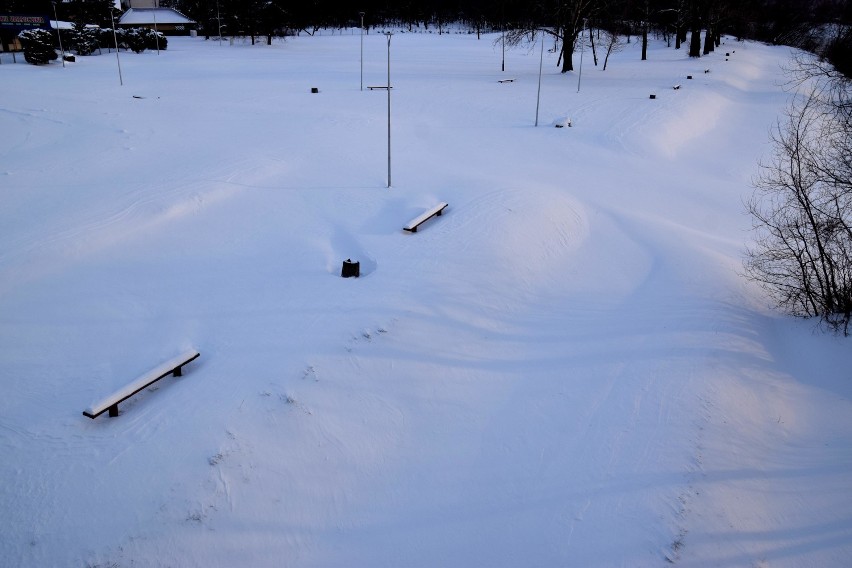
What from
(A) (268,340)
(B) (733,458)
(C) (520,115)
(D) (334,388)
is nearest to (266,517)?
(D) (334,388)

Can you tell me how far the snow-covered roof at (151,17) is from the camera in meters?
55.5

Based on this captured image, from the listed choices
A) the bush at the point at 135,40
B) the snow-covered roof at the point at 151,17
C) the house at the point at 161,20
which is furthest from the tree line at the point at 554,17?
the bush at the point at 135,40

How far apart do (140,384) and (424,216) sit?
6.38 meters

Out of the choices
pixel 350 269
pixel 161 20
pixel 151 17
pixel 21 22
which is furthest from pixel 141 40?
pixel 350 269

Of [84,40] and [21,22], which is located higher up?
[21,22]

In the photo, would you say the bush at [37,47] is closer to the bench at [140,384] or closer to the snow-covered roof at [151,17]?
the snow-covered roof at [151,17]

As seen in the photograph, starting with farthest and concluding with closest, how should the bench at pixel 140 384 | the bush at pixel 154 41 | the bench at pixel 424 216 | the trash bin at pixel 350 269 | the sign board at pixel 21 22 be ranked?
the bush at pixel 154 41 < the sign board at pixel 21 22 < the bench at pixel 424 216 < the trash bin at pixel 350 269 < the bench at pixel 140 384

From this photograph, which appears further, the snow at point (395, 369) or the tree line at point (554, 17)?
the tree line at point (554, 17)

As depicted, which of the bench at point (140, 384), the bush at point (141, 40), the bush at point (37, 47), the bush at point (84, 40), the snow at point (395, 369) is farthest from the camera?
the bush at point (141, 40)

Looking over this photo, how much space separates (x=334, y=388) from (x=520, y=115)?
57.0 feet

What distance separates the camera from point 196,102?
21.9 m

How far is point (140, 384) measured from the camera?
268 inches

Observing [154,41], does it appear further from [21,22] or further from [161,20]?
[161,20]

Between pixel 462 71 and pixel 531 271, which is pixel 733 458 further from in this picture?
pixel 462 71
